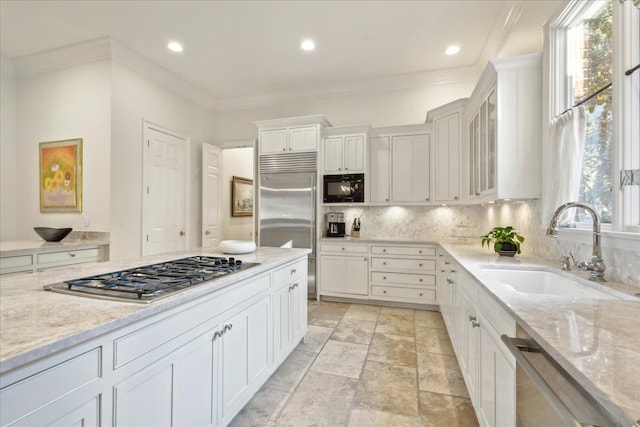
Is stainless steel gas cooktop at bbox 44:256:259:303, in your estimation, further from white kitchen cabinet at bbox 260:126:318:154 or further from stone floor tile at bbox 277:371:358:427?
white kitchen cabinet at bbox 260:126:318:154

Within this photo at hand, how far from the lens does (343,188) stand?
415 centimetres

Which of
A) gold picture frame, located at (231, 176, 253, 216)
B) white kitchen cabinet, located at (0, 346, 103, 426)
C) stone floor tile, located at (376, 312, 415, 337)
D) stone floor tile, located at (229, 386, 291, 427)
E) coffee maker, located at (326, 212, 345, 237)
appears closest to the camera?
white kitchen cabinet, located at (0, 346, 103, 426)

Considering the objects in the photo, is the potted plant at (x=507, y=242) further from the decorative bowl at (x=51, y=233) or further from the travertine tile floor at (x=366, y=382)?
the decorative bowl at (x=51, y=233)

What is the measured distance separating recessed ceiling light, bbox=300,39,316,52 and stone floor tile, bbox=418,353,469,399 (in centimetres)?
358

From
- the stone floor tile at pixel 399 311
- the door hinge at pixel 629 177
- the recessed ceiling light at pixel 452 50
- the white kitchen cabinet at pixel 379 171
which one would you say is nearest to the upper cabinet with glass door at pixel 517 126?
the door hinge at pixel 629 177

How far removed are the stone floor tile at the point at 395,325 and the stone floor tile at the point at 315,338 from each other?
0.58 metres

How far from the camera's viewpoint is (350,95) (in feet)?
14.8

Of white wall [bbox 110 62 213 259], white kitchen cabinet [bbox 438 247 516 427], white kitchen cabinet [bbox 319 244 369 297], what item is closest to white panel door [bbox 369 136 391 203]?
white kitchen cabinet [bbox 319 244 369 297]

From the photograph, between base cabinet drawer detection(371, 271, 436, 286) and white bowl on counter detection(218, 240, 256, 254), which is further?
base cabinet drawer detection(371, 271, 436, 286)

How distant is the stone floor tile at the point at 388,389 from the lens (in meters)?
1.87

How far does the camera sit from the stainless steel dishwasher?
63cm

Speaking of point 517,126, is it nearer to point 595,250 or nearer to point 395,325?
point 595,250

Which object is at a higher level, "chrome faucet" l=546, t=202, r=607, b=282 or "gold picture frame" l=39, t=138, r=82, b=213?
"gold picture frame" l=39, t=138, r=82, b=213

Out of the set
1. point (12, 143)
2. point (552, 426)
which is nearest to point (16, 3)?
point (12, 143)
